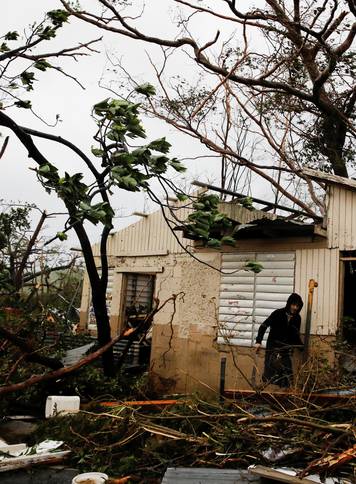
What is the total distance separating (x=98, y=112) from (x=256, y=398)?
3783mm

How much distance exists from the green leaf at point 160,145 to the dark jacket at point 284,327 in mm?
3772

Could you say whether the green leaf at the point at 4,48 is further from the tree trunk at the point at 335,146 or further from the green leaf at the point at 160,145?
the tree trunk at the point at 335,146

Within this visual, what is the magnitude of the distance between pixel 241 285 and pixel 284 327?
168 cm

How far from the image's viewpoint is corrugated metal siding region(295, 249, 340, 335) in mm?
9000

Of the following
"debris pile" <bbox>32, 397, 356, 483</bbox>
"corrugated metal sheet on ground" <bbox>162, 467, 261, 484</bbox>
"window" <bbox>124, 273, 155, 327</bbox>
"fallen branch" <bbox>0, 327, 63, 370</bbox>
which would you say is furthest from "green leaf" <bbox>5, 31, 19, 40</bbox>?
"window" <bbox>124, 273, 155, 327</bbox>

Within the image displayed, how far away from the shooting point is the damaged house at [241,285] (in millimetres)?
9047

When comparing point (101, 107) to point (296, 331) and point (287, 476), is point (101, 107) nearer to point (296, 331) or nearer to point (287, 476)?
point (287, 476)

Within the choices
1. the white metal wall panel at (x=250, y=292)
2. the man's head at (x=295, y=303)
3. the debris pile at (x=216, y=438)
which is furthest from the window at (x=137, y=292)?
the debris pile at (x=216, y=438)

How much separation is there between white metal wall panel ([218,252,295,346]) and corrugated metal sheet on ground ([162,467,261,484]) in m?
4.79

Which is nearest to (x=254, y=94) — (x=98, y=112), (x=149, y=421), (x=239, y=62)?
(x=239, y=62)

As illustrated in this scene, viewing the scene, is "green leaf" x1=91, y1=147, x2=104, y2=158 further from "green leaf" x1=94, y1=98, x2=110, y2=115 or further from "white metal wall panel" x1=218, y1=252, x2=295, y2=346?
"white metal wall panel" x1=218, y1=252, x2=295, y2=346

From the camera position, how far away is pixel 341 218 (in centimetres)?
909

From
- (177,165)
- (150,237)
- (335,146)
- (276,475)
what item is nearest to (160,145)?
(177,165)

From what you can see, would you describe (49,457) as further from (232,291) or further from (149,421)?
(232,291)
